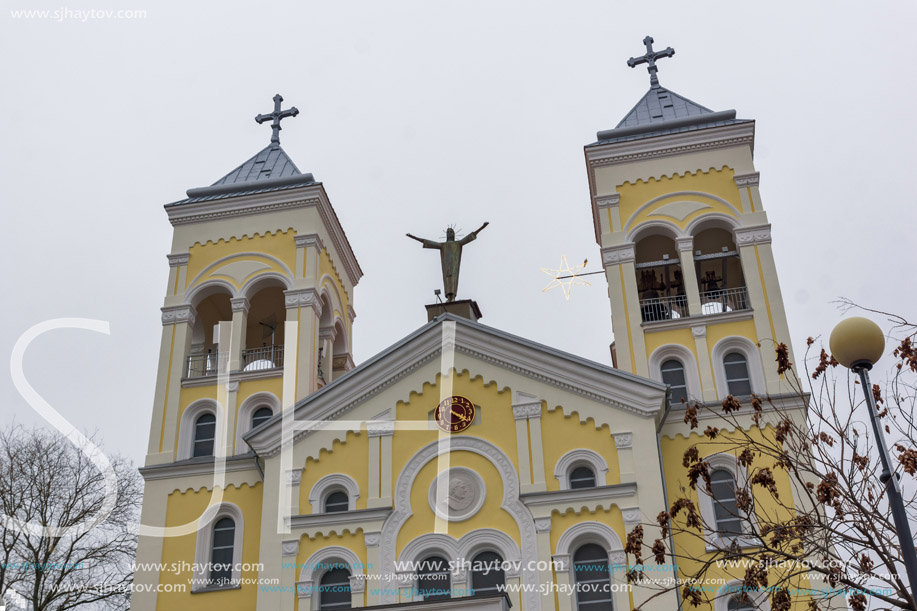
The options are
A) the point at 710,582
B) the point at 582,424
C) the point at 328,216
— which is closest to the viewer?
the point at 710,582

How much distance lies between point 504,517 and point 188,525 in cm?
723

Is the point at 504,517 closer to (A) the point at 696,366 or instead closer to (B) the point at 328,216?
(A) the point at 696,366

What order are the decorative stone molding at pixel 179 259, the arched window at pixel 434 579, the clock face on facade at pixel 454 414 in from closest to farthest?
the arched window at pixel 434 579, the clock face on facade at pixel 454 414, the decorative stone molding at pixel 179 259

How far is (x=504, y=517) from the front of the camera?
20.2 metres

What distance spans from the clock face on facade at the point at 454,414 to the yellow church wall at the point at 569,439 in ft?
5.13

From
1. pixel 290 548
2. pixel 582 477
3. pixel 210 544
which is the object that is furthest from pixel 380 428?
pixel 210 544

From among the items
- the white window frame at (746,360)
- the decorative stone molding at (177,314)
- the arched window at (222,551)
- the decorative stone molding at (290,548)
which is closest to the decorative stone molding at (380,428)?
the decorative stone molding at (290,548)

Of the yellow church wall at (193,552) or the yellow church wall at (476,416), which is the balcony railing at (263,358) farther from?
the yellow church wall at (476,416)

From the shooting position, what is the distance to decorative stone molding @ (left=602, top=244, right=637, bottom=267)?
24312mm

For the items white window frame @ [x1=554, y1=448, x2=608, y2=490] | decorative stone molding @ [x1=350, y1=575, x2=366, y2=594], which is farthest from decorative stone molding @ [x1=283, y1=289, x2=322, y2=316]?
white window frame @ [x1=554, y1=448, x2=608, y2=490]

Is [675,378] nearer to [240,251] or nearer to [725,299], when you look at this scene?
[725,299]

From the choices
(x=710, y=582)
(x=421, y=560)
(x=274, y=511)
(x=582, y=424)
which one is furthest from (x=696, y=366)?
(x=274, y=511)

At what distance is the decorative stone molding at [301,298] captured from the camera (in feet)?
83.2

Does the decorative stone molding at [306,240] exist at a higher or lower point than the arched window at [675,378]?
higher
